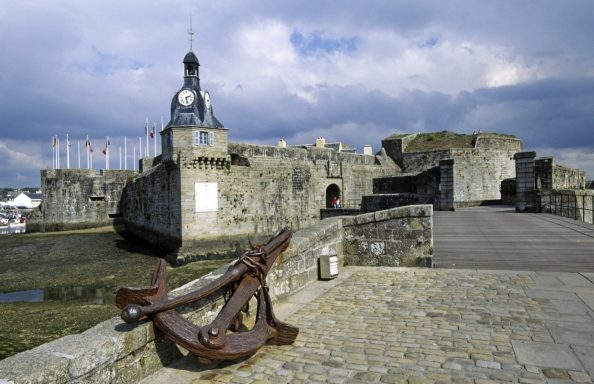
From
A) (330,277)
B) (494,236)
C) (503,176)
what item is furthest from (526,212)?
(503,176)

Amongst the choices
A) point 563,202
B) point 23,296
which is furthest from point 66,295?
point 563,202

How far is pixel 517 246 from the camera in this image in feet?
25.9

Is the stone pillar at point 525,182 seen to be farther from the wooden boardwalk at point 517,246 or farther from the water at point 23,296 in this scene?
the water at point 23,296

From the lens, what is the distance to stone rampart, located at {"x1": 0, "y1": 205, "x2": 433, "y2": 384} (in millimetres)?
2473

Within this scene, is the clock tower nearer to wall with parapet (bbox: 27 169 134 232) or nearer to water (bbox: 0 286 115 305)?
water (bbox: 0 286 115 305)

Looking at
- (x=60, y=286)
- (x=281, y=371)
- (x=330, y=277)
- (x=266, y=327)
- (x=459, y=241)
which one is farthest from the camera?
(x=60, y=286)

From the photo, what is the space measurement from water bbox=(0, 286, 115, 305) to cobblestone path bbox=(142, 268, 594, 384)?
10.9m

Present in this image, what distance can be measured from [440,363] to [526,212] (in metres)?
12.7

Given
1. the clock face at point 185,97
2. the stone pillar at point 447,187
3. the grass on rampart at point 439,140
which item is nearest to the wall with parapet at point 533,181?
the stone pillar at point 447,187

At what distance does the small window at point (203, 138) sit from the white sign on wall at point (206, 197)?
2069 millimetres

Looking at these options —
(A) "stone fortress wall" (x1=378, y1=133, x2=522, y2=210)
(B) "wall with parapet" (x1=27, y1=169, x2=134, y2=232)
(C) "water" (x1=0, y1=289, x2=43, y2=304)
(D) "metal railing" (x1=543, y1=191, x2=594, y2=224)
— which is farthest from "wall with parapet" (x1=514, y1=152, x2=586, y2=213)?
(B) "wall with parapet" (x1=27, y1=169, x2=134, y2=232)

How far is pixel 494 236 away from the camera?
898cm

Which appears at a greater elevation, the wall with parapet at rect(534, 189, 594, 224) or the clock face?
the clock face

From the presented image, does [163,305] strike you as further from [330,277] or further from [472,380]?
[330,277]
